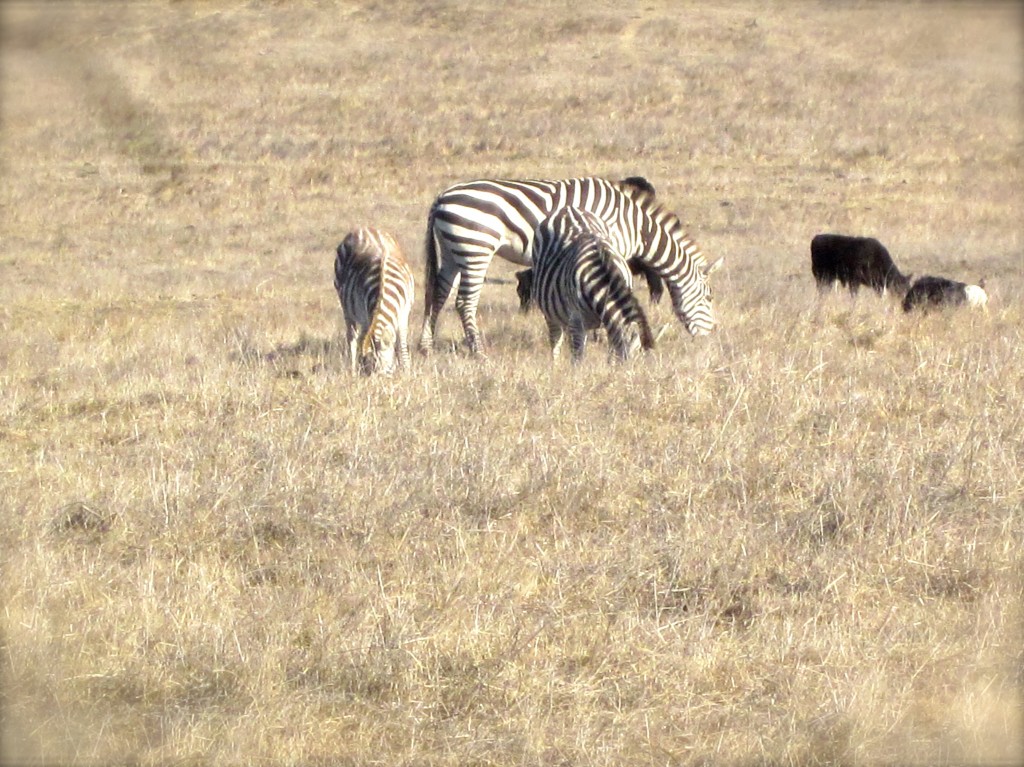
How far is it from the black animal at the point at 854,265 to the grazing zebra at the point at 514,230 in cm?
355

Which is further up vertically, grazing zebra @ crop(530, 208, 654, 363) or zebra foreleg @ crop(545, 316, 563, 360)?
grazing zebra @ crop(530, 208, 654, 363)

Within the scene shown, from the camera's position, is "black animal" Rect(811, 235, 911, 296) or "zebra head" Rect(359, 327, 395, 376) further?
"black animal" Rect(811, 235, 911, 296)

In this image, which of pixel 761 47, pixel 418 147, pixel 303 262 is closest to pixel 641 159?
pixel 418 147

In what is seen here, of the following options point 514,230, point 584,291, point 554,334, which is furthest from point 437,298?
point 584,291

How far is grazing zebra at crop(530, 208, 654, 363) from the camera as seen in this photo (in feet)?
33.9

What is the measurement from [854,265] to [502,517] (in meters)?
12.1

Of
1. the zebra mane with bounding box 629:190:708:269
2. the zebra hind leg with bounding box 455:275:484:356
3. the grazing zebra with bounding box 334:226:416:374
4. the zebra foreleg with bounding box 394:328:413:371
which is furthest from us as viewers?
the zebra mane with bounding box 629:190:708:269

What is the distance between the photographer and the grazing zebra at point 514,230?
1325 centimetres

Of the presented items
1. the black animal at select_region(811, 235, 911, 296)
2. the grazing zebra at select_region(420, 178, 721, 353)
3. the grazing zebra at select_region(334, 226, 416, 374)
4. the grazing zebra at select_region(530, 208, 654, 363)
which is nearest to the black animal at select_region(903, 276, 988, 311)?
the black animal at select_region(811, 235, 911, 296)

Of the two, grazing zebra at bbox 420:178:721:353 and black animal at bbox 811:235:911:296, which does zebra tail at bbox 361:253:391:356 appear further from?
black animal at bbox 811:235:911:296

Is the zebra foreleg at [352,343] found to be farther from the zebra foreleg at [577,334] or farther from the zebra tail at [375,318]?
the zebra foreleg at [577,334]

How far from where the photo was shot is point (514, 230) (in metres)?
13.4

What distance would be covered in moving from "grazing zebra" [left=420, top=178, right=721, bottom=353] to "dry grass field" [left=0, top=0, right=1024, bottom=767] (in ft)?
2.99

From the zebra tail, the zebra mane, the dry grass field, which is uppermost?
the zebra mane
